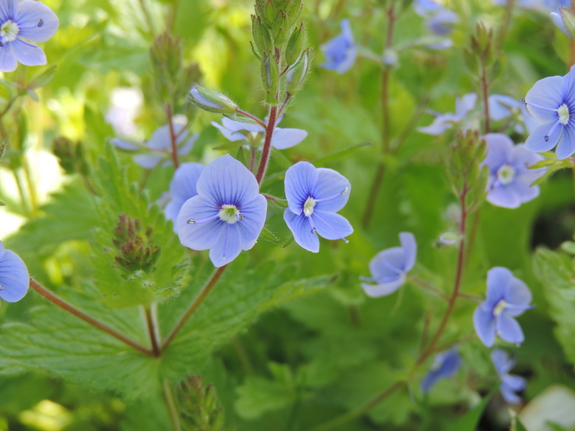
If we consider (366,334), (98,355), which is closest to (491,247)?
(366,334)

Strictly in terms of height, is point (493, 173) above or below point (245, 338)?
above

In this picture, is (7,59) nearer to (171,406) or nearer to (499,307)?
(171,406)

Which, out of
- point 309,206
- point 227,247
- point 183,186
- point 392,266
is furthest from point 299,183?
point 392,266

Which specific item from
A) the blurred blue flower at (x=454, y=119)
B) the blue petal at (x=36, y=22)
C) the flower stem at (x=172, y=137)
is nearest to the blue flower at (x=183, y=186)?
the flower stem at (x=172, y=137)

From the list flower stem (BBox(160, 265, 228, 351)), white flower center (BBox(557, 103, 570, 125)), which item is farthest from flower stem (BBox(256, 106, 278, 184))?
white flower center (BBox(557, 103, 570, 125))

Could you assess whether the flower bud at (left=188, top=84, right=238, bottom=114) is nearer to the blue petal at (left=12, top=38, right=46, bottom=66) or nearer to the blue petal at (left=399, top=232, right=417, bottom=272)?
the blue petal at (left=12, top=38, right=46, bottom=66)

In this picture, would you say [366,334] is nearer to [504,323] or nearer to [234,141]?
[504,323]
